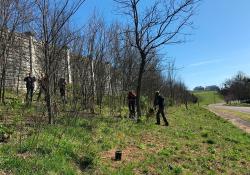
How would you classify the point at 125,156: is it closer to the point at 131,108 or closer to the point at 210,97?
Answer: the point at 131,108

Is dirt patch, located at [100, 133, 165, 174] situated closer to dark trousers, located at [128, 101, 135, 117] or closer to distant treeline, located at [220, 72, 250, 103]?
dark trousers, located at [128, 101, 135, 117]

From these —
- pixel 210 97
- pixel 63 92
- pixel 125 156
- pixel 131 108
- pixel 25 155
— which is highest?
pixel 210 97

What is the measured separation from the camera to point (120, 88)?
23.8 metres

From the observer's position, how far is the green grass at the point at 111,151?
8852mm

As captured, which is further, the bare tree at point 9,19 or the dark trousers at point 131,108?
the dark trousers at point 131,108

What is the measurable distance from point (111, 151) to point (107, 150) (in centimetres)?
11

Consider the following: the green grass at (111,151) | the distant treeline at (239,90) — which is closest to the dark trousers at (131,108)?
the green grass at (111,151)

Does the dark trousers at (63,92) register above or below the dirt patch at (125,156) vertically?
above

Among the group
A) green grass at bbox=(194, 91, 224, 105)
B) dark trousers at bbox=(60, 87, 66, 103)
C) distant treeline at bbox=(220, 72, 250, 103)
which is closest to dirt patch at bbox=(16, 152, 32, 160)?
dark trousers at bbox=(60, 87, 66, 103)

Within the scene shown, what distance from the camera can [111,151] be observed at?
37.2 feet

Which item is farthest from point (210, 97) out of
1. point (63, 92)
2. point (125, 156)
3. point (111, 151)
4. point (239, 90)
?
point (125, 156)

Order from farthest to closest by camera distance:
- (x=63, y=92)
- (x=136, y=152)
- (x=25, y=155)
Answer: (x=63, y=92) → (x=136, y=152) → (x=25, y=155)

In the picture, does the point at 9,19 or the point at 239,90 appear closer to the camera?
the point at 9,19

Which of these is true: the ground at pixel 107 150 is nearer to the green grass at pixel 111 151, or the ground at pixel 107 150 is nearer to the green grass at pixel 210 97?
the green grass at pixel 111 151
